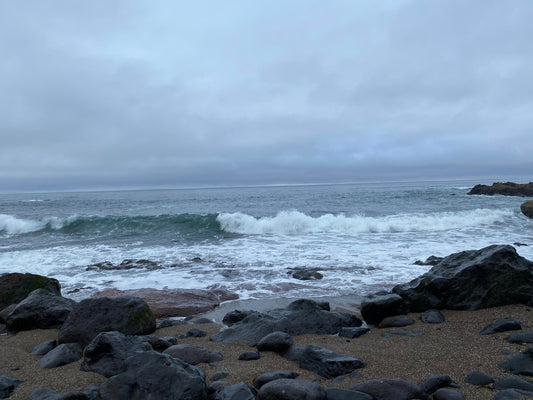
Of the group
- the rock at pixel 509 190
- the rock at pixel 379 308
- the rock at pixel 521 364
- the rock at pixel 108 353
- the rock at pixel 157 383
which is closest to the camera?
the rock at pixel 157 383

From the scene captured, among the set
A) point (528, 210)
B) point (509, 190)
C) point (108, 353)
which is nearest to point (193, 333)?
point (108, 353)

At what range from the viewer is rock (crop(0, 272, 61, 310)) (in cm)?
666

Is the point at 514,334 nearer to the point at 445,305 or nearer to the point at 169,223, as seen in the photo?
the point at 445,305

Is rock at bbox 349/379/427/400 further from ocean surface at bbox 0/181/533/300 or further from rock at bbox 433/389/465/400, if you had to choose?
ocean surface at bbox 0/181/533/300

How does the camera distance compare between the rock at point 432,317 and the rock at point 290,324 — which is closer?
the rock at point 290,324

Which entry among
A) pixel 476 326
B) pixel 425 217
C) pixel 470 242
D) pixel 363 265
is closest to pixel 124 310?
pixel 476 326

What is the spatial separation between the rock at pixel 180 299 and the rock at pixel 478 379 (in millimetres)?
4472

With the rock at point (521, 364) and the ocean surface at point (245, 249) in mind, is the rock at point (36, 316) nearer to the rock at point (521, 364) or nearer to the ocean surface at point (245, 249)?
the ocean surface at point (245, 249)

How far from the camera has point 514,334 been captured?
412 centimetres

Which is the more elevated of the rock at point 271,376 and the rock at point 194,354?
the rock at point 271,376

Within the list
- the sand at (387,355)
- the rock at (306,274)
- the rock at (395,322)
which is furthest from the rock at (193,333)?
the rock at (306,274)

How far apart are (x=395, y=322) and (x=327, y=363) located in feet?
6.70

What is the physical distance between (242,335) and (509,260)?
4357mm

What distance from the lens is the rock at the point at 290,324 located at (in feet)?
15.7
